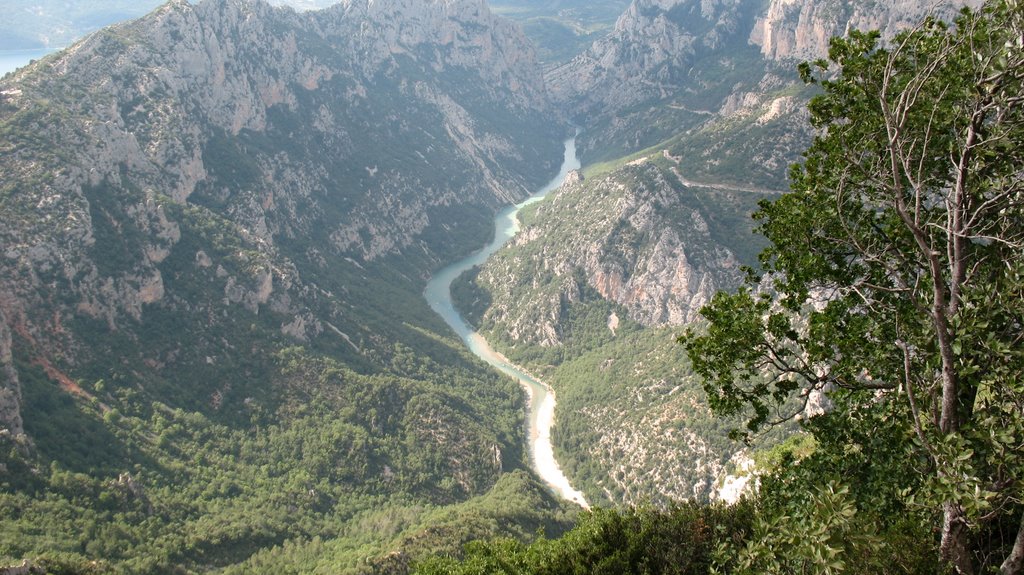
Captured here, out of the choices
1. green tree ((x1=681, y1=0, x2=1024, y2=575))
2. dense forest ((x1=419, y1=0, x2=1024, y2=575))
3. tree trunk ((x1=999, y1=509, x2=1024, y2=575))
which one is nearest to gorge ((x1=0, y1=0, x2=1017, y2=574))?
dense forest ((x1=419, y1=0, x2=1024, y2=575))

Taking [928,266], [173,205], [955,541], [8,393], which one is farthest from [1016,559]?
[173,205]

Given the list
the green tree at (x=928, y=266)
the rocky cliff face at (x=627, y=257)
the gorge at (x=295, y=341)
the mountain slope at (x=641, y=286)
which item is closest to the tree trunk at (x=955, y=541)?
the green tree at (x=928, y=266)

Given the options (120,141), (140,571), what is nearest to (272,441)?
(140,571)

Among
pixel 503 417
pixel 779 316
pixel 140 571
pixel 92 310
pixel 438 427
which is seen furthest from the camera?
pixel 503 417

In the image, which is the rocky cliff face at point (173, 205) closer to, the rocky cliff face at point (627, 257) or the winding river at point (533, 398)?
the winding river at point (533, 398)

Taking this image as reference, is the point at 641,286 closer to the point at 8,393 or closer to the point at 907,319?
the point at 8,393

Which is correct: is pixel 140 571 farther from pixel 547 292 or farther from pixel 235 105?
pixel 235 105
